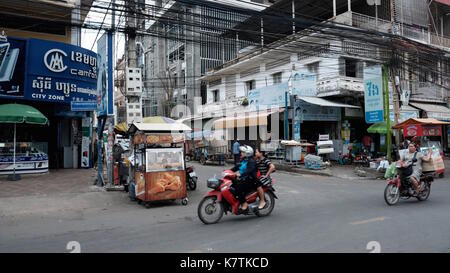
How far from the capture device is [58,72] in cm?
1582

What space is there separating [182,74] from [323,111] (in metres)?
18.1

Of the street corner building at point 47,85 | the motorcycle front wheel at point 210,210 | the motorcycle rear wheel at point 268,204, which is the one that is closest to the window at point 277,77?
the street corner building at point 47,85

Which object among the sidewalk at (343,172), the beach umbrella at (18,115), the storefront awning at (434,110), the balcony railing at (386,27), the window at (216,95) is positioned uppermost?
the balcony railing at (386,27)

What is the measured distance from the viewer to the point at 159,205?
9.60 m

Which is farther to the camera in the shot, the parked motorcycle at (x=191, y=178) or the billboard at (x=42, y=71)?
the billboard at (x=42, y=71)

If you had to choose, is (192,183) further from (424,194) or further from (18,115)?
(18,115)

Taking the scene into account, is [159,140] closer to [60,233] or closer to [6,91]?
[60,233]

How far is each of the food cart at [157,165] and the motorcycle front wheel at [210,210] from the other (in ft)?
8.61

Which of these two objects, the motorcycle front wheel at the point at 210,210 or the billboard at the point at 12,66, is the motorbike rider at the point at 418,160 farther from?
the billboard at the point at 12,66

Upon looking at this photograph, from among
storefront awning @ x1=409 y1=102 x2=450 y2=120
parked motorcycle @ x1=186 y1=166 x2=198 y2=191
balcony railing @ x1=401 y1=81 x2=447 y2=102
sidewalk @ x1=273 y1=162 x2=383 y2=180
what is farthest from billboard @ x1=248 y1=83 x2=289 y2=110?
parked motorcycle @ x1=186 y1=166 x2=198 y2=191

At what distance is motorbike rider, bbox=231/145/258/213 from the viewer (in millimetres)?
7258

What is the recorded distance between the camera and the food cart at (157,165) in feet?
30.3

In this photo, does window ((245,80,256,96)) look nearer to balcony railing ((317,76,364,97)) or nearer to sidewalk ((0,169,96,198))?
balcony railing ((317,76,364,97))
